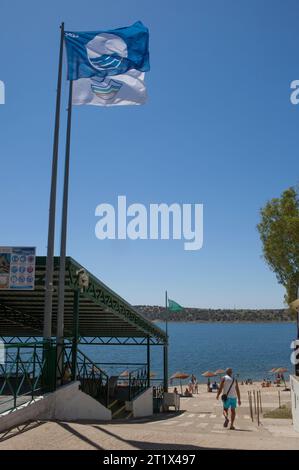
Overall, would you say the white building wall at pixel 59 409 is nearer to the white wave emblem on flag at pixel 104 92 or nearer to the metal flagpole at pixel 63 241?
the metal flagpole at pixel 63 241

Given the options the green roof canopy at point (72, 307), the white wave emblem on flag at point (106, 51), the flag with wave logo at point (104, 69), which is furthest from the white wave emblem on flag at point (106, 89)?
the green roof canopy at point (72, 307)

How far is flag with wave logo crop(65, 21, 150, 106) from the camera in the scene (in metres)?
14.9

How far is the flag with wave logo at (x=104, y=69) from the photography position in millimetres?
14938

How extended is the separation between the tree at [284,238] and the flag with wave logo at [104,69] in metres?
17.9

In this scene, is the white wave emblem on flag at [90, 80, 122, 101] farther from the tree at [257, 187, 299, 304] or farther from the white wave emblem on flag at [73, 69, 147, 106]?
the tree at [257, 187, 299, 304]

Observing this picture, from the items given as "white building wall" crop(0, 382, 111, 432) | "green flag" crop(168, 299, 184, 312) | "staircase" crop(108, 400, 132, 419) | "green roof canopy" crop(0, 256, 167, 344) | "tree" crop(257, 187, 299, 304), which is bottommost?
"staircase" crop(108, 400, 132, 419)

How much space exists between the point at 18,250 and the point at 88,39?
738cm

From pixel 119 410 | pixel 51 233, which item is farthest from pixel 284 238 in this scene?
pixel 51 233

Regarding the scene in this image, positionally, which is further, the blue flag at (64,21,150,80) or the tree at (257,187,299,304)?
the tree at (257,187,299,304)

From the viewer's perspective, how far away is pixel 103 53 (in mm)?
15070

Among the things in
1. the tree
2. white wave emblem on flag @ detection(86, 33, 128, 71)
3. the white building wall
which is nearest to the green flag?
the tree

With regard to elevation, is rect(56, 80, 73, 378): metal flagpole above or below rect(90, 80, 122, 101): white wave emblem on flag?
below

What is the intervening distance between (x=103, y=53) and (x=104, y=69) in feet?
1.80

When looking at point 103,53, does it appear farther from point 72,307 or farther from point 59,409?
point 72,307
